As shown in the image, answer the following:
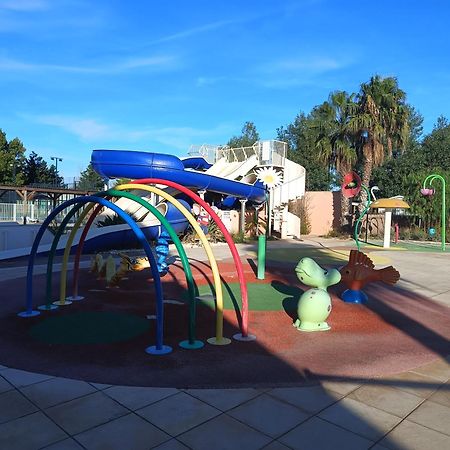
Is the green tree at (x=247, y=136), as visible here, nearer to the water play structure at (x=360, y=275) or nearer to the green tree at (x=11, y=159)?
the green tree at (x=11, y=159)

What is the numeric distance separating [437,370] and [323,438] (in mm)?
2191

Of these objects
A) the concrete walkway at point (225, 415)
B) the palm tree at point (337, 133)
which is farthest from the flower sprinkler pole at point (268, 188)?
the concrete walkway at point (225, 415)

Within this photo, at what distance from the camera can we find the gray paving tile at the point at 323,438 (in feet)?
9.95

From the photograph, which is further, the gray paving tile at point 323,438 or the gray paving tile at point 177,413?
the gray paving tile at point 177,413

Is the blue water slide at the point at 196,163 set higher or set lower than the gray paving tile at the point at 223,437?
higher

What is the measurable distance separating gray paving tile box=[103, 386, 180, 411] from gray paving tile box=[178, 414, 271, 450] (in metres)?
0.62

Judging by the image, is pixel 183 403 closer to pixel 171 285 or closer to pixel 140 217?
pixel 171 285

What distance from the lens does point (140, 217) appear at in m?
17.9

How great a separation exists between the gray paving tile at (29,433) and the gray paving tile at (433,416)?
272cm

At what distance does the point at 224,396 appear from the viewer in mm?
3805

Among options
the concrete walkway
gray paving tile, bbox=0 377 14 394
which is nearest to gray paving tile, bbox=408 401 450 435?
the concrete walkway

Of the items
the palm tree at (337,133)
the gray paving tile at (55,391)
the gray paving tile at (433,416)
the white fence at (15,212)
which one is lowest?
the gray paving tile at (433,416)

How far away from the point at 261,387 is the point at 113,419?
1.38 meters

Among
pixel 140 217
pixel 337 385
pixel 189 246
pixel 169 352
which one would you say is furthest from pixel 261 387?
pixel 140 217
